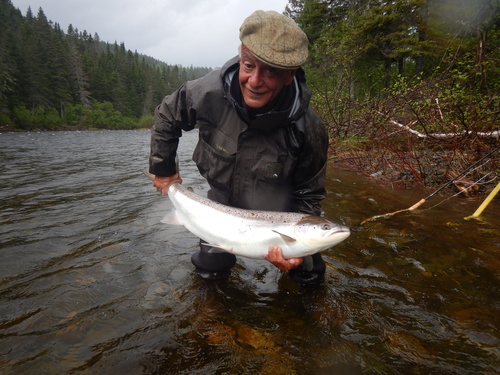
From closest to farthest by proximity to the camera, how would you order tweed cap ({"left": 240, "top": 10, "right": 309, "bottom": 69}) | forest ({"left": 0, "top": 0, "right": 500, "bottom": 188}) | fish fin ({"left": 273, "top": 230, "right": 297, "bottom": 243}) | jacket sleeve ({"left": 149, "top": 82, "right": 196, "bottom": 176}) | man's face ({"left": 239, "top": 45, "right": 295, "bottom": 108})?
tweed cap ({"left": 240, "top": 10, "right": 309, "bottom": 69}) → man's face ({"left": 239, "top": 45, "right": 295, "bottom": 108}) → fish fin ({"left": 273, "top": 230, "right": 297, "bottom": 243}) → jacket sleeve ({"left": 149, "top": 82, "right": 196, "bottom": 176}) → forest ({"left": 0, "top": 0, "right": 500, "bottom": 188})

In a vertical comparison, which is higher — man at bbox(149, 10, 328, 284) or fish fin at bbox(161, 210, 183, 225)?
man at bbox(149, 10, 328, 284)

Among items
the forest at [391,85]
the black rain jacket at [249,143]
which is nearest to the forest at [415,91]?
the forest at [391,85]

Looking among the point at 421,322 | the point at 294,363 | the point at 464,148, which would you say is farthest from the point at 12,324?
the point at 464,148

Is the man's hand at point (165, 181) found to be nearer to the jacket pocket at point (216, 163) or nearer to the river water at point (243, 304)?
the jacket pocket at point (216, 163)

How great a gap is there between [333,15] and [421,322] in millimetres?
29218

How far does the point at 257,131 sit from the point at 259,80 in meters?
0.50

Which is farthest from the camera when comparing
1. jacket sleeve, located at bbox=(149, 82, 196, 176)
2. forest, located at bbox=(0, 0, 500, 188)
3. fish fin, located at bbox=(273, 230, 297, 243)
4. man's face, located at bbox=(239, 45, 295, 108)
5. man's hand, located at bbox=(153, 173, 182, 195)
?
forest, located at bbox=(0, 0, 500, 188)

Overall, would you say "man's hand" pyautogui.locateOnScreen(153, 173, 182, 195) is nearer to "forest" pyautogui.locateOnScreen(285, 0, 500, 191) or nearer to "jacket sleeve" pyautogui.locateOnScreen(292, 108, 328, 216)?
"jacket sleeve" pyautogui.locateOnScreen(292, 108, 328, 216)

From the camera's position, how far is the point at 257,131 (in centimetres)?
290

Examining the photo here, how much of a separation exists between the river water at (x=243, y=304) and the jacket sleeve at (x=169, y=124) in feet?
4.87

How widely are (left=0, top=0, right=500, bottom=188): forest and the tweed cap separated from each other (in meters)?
3.63

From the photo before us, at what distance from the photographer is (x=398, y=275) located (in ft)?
12.1

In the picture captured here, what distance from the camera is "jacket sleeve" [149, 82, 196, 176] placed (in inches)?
127

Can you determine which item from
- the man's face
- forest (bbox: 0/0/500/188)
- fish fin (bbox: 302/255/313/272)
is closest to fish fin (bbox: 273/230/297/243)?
fish fin (bbox: 302/255/313/272)
